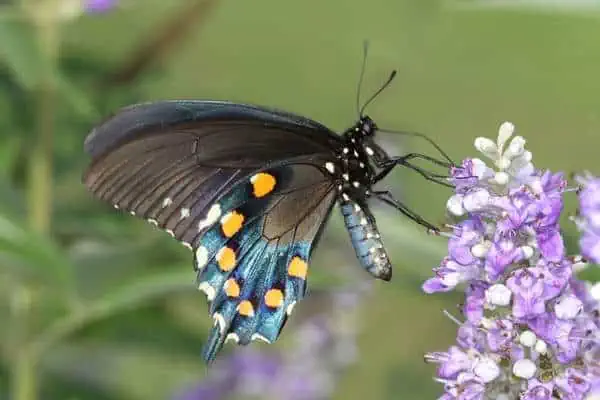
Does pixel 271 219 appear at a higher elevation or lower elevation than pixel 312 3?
lower

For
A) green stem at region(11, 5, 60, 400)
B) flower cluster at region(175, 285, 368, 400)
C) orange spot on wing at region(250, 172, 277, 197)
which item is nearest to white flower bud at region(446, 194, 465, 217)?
orange spot on wing at region(250, 172, 277, 197)

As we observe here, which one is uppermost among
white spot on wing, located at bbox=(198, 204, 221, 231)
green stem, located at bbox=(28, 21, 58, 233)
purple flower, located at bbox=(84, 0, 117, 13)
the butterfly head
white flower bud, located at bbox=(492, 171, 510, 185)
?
purple flower, located at bbox=(84, 0, 117, 13)

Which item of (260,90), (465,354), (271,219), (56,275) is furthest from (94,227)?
(465,354)

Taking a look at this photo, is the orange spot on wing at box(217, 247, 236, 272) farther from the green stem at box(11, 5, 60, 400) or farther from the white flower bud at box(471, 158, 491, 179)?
the green stem at box(11, 5, 60, 400)

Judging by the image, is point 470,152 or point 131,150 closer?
point 131,150

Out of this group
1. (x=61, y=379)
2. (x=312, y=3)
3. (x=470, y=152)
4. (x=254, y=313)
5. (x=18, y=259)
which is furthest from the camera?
(x=312, y=3)

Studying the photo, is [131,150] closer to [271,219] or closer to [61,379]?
[271,219]

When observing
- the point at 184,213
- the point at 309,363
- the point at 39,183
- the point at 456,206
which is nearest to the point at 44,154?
the point at 39,183
